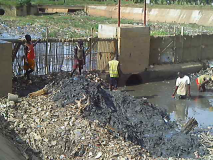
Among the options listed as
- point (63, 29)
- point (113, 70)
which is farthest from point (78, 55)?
point (63, 29)

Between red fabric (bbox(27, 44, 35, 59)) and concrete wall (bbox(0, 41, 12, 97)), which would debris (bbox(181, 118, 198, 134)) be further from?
red fabric (bbox(27, 44, 35, 59))

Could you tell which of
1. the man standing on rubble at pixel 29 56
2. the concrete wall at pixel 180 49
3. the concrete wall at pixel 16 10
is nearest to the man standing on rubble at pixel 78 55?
the man standing on rubble at pixel 29 56

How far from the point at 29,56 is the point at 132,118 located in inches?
159

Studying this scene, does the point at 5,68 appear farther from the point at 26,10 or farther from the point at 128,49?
the point at 26,10

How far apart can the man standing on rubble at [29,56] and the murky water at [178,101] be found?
4008 millimetres

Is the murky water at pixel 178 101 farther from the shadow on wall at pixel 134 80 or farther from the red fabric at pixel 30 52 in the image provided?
the red fabric at pixel 30 52

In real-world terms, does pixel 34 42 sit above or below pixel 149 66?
above

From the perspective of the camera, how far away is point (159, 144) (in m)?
7.82

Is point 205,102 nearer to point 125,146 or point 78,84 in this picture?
point 78,84

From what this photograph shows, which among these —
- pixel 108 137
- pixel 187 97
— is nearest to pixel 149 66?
pixel 187 97

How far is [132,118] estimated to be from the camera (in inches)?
353

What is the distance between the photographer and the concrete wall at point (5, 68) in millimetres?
9617

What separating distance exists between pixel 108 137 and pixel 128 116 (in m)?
1.86

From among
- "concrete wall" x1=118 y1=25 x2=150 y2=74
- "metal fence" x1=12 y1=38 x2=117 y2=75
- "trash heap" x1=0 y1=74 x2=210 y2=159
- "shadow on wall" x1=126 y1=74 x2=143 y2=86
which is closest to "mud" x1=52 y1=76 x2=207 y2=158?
"trash heap" x1=0 y1=74 x2=210 y2=159
